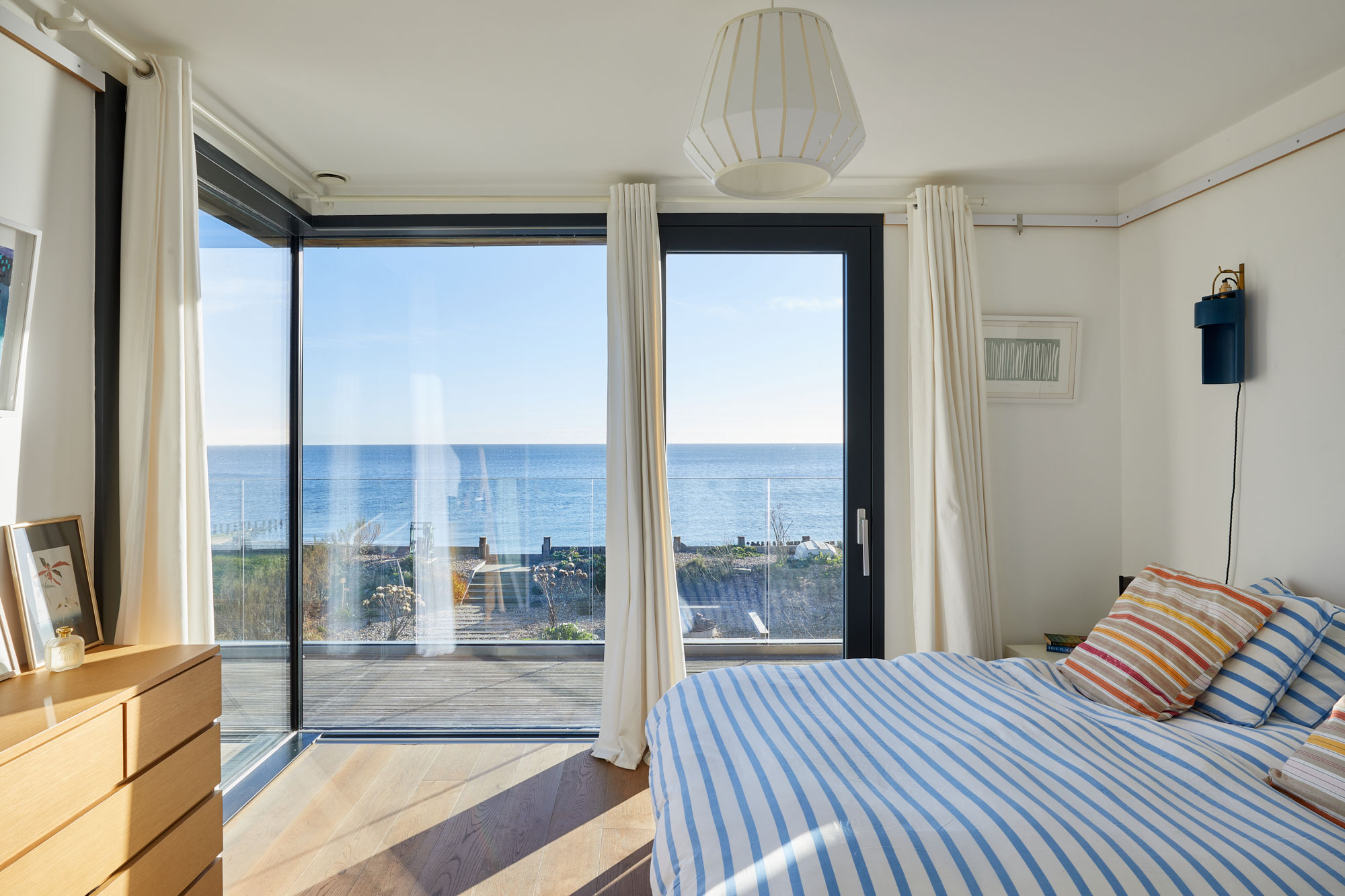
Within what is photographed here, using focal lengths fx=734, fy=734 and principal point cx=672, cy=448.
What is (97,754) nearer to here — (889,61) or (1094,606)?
(889,61)

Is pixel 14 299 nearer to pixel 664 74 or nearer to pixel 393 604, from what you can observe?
pixel 664 74

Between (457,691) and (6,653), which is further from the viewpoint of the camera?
(457,691)

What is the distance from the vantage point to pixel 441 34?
213 centimetres

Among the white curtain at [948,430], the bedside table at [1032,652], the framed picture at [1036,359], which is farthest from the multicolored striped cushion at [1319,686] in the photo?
the framed picture at [1036,359]

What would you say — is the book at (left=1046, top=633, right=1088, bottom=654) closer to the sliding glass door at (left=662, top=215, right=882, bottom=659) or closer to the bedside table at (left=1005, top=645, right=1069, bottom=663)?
the bedside table at (left=1005, top=645, right=1069, bottom=663)

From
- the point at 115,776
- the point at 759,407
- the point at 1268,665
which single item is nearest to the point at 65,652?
the point at 115,776

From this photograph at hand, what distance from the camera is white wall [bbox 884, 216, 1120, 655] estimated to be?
3.35 meters

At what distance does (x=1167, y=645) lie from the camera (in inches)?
86.0

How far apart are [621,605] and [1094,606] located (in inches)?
85.3

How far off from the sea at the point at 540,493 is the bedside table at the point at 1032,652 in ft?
2.81

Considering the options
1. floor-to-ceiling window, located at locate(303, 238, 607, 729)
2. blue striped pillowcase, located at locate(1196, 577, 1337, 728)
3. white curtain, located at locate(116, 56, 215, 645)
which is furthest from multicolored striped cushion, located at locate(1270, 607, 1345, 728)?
white curtain, located at locate(116, 56, 215, 645)

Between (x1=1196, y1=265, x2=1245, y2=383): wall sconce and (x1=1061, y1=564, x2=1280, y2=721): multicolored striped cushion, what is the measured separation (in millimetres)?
→ 835

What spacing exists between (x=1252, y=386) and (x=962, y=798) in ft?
6.99

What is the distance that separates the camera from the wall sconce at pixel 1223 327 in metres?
2.64
